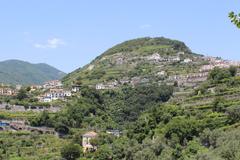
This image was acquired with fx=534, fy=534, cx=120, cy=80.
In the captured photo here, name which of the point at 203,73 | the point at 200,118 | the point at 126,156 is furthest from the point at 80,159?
the point at 203,73

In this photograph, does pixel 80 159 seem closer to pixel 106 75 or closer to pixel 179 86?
pixel 179 86

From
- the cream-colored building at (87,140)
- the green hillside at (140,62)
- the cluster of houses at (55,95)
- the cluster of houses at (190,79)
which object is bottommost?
the cream-colored building at (87,140)

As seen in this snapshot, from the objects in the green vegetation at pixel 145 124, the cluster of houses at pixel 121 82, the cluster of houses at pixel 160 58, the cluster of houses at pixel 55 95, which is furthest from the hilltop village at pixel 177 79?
the cluster of houses at pixel 55 95

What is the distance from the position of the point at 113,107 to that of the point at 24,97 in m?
16.4

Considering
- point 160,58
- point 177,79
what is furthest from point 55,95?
point 160,58

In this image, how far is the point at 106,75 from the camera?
13212cm

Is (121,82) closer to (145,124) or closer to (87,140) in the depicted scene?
(87,140)

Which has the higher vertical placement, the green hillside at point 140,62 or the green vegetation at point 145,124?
the green hillside at point 140,62

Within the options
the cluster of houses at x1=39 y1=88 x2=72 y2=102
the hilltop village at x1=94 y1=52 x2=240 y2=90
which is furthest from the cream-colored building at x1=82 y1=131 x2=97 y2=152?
the cluster of houses at x1=39 y1=88 x2=72 y2=102

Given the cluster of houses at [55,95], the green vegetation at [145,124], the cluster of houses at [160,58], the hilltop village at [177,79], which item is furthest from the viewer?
the cluster of houses at [160,58]

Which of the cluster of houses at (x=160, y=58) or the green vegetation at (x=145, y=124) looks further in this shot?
the cluster of houses at (x=160, y=58)

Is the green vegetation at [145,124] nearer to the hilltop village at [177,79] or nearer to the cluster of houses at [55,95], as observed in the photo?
the hilltop village at [177,79]

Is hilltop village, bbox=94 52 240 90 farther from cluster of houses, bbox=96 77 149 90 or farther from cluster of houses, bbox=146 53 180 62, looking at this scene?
cluster of houses, bbox=146 53 180 62

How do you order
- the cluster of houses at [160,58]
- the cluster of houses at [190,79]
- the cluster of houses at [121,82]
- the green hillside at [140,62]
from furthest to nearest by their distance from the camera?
the cluster of houses at [160,58] < the green hillside at [140,62] < the cluster of houses at [121,82] < the cluster of houses at [190,79]
